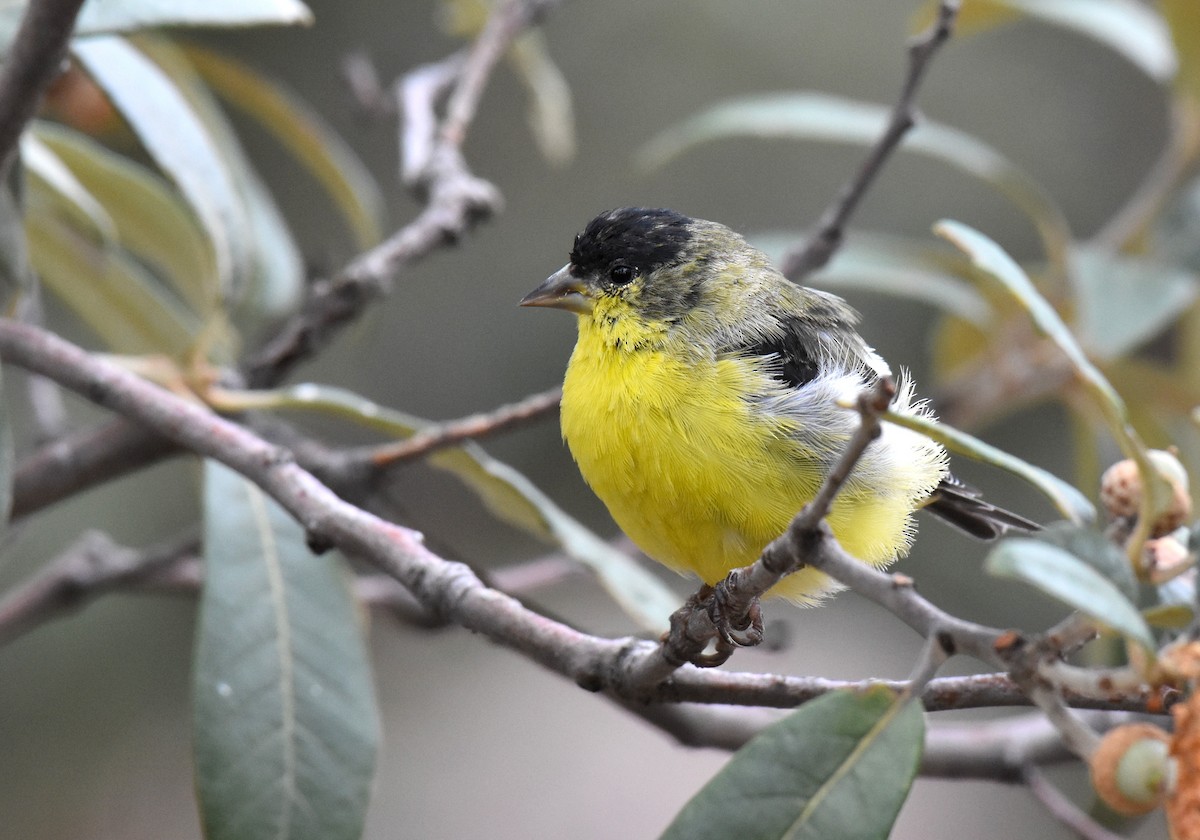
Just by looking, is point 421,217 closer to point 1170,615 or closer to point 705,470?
point 705,470

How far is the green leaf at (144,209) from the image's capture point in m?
2.92

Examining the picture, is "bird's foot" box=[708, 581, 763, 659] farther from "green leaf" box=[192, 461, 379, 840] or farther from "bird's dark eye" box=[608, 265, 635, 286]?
"bird's dark eye" box=[608, 265, 635, 286]

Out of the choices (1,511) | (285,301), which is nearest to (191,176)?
(285,301)

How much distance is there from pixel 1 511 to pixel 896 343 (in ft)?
15.4

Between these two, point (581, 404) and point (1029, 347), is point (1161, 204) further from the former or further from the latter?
point (581, 404)

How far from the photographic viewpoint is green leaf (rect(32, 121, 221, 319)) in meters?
2.92

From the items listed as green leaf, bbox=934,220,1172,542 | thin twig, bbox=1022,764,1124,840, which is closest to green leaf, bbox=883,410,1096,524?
green leaf, bbox=934,220,1172,542

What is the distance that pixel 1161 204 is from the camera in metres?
3.73

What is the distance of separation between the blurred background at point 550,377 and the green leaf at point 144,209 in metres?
1.97

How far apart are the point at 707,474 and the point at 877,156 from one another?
2.84ft

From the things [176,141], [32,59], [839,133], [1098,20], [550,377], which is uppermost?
[1098,20]

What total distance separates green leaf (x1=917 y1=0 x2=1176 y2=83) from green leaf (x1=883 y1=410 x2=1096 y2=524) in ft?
6.94

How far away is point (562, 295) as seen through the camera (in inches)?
113

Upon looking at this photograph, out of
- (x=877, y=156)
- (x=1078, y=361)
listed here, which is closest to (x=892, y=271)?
(x=877, y=156)
